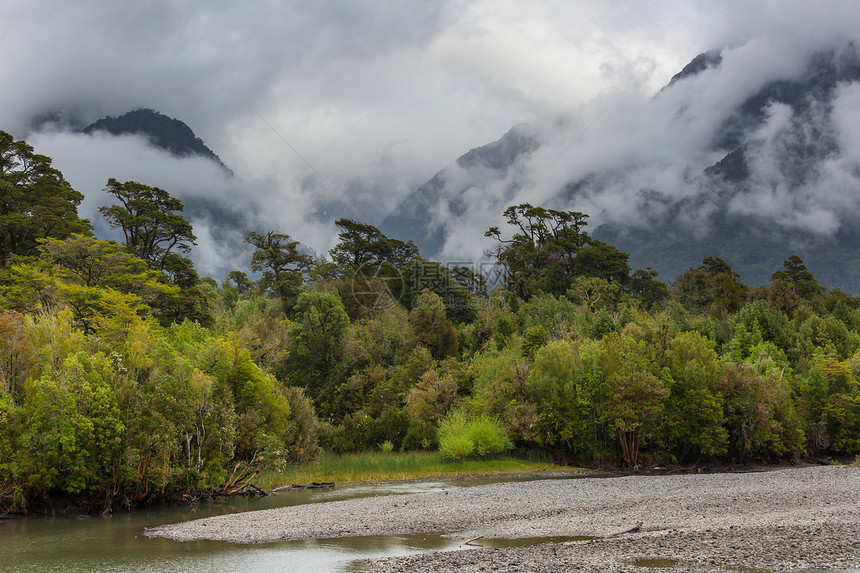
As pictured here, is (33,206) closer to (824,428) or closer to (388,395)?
(388,395)

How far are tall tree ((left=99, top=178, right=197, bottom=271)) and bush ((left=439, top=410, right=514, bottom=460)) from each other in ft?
129

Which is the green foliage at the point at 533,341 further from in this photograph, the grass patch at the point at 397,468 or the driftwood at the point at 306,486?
the driftwood at the point at 306,486

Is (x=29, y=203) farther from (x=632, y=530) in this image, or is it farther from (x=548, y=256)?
(x=548, y=256)

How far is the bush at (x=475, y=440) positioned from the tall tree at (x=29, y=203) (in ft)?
143

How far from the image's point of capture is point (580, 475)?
150 ft

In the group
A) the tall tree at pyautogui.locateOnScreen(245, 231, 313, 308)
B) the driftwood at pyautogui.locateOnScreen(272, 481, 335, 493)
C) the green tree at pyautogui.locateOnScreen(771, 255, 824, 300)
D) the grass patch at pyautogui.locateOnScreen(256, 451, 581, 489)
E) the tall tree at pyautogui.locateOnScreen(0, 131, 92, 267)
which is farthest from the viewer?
the green tree at pyautogui.locateOnScreen(771, 255, 824, 300)

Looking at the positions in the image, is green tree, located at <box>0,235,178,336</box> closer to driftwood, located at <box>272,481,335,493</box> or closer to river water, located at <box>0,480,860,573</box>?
driftwood, located at <box>272,481,335,493</box>

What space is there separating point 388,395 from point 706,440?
3281cm

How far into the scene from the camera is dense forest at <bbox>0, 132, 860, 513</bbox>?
31094mm

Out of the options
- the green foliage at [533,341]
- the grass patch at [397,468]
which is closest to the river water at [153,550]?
the grass patch at [397,468]

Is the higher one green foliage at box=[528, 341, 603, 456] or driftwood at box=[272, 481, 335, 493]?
green foliage at box=[528, 341, 603, 456]

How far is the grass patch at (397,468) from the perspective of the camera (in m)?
45.1

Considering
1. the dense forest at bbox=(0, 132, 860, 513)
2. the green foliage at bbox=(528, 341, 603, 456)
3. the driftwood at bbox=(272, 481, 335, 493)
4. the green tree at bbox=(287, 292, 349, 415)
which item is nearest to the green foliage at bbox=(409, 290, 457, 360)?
the dense forest at bbox=(0, 132, 860, 513)

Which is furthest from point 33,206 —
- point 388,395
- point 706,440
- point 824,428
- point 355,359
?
point 824,428
